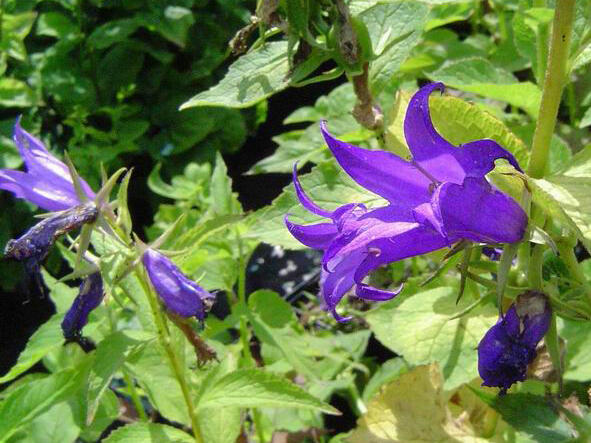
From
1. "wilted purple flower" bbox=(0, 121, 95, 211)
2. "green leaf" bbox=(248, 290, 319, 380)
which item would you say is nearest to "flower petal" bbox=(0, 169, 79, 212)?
"wilted purple flower" bbox=(0, 121, 95, 211)

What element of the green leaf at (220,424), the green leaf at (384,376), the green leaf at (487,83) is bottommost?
the green leaf at (384,376)

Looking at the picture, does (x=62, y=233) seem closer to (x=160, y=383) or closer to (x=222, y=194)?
(x=160, y=383)

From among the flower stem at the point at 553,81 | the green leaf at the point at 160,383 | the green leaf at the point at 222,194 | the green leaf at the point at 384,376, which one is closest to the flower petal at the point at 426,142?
the flower stem at the point at 553,81

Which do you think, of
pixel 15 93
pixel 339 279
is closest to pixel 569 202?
pixel 339 279

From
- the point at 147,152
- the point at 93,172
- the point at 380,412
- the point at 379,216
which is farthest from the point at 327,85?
the point at 379,216

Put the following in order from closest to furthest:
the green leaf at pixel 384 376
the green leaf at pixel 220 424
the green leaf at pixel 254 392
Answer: the green leaf at pixel 254 392 → the green leaf at pixel 220 424 → the green leaf at pixel 384 376

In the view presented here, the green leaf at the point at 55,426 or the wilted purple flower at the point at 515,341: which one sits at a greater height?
the wilted purple flower at the point at 515,341

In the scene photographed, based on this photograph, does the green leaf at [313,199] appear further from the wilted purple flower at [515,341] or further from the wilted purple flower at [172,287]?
the wilted purple flower at [515,341]
